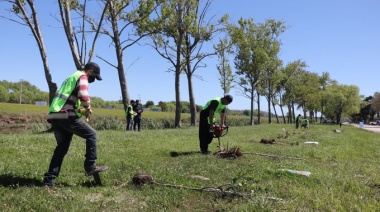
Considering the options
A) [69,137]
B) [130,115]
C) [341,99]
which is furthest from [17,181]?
[341,99]

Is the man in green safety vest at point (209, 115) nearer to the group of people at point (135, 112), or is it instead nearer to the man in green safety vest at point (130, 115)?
the man in green safety vest at point (130, 115)

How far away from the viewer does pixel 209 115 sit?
10898 mm

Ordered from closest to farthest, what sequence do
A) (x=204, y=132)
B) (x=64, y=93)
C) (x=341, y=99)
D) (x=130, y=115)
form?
(x=64, y=93)
(x=204, y=132)
(x=130, y=115)
(x=341, y=99)

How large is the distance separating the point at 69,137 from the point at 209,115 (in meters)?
5.29

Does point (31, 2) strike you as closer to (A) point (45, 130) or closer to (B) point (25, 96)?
(A) point (45, 130)

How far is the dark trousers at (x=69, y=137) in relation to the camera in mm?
6027

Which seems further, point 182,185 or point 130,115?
point 130,115

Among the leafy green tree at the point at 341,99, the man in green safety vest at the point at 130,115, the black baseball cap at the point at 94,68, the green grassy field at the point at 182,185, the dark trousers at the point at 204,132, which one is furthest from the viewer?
the leafy green tree at the point at 341,99

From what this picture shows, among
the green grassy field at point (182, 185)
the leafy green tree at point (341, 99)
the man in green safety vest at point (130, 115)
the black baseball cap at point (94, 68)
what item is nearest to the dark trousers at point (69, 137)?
the green grassy field at point (182, 185)

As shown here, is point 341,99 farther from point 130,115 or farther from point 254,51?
point 130,115

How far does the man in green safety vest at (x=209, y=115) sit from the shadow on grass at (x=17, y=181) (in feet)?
18.6

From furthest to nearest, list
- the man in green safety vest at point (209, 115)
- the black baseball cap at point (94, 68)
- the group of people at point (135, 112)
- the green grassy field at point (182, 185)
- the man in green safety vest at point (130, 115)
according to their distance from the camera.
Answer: the group of people at point (135, 112), the man in green safety vest at point (130, 115), the man in green safety vest at point (209, 115), the black baseball cap at point (94, 68), the green grassy field at point (182, 185)

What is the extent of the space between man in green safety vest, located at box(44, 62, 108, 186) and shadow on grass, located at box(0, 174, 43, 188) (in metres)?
0.30

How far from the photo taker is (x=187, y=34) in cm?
3425
